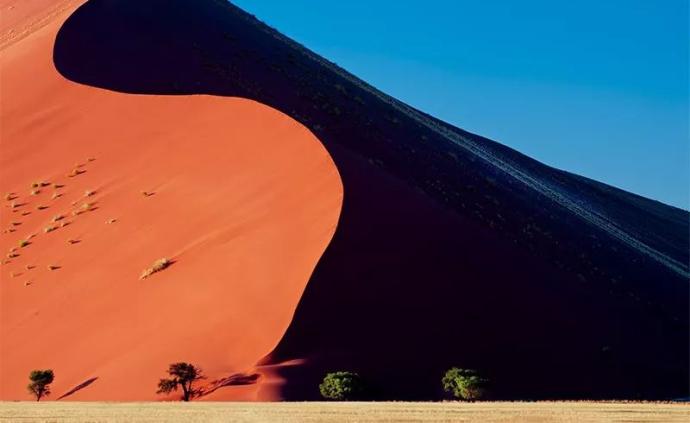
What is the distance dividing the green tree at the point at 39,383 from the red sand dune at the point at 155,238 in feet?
1.04

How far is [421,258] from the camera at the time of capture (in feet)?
73.9

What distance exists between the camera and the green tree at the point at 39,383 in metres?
19.6

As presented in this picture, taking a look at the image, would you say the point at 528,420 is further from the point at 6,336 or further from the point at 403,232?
the point at 6,336

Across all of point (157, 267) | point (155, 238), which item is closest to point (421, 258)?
point (157, 267)

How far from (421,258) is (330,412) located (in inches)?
305

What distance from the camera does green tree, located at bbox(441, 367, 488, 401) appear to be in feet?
63.2

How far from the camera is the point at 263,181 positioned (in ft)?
78.9

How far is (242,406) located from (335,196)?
7.10m

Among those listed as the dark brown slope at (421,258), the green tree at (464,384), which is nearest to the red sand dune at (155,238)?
the dark brown slope at (421,258)

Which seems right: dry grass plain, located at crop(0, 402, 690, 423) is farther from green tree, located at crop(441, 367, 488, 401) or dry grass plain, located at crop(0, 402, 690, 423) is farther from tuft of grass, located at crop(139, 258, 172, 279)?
tuft of grass, located at crop(139, 258, 172, 279)

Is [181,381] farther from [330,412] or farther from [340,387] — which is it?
[330,412]

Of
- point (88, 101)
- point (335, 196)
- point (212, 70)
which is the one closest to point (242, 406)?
point (335, 196)

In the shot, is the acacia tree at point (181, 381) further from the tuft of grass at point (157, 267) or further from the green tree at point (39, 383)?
the tuft of grass at point (157, 267)

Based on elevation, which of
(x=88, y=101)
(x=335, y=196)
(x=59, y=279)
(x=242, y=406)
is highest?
(x=88, y=101)
